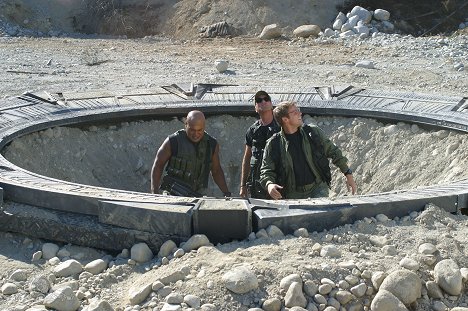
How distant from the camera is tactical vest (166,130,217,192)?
6.80 meters

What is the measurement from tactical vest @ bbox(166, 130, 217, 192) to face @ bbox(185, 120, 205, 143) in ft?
0.18

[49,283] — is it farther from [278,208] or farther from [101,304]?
[278,208]

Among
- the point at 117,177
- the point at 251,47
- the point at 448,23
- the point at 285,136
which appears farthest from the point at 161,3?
the point at 285,136

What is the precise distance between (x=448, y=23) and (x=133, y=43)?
303 inches

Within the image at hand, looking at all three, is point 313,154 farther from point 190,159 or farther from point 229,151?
point 229,151

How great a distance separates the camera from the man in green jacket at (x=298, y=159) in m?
6.14

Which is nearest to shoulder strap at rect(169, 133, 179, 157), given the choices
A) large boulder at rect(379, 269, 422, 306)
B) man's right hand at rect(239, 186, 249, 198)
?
man's right hand at rect(239, 186, 249, 198)

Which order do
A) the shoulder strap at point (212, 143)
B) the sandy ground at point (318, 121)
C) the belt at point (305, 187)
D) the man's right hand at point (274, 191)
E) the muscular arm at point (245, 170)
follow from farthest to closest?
the muscular arm at point (245, 170)
the shoulder strap at point (212, 143)
the belt at point (305, 187)
the man's right hand at point (274, 191)
the sandy ground at point (318, 121)

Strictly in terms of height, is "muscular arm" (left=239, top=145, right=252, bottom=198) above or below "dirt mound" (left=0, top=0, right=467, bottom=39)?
below

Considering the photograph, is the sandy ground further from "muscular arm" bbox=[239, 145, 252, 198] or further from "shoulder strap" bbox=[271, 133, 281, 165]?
"shoulder strap" bbox=[271, 133, 281, 165]

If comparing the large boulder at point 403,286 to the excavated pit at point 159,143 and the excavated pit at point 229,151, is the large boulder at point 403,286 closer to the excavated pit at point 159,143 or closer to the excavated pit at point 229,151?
the excavated pit at point 159,143

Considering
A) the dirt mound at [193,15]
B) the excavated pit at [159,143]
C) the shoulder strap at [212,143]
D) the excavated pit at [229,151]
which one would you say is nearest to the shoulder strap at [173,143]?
the shoulder strap at [212,143]

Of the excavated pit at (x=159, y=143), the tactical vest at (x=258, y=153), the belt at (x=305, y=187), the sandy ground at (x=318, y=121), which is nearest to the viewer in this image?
the sandy ground at (x=318, y=121)

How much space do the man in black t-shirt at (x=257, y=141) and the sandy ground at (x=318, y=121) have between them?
1.07m
